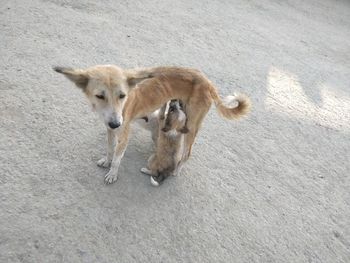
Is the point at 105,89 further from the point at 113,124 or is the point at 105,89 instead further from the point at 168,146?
the point at 168,146

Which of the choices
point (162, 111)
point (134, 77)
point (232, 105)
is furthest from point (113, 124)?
point (232, 105)

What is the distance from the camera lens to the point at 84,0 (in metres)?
5.89

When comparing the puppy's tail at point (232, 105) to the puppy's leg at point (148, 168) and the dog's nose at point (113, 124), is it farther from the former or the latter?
the dog's nose at point (113, 124)

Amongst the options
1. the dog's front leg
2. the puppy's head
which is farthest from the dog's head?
the puppy's head

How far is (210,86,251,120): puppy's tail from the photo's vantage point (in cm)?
347

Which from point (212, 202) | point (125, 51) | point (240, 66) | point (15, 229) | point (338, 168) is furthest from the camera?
point (240, 66)

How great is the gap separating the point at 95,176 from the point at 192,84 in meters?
1.22

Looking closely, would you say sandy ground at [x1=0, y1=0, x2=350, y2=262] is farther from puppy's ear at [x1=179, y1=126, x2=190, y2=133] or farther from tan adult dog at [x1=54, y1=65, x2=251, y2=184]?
puppy's ear at [x1=179, y1=126, x2=190, y2=133]

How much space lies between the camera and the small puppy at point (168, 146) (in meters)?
3.47

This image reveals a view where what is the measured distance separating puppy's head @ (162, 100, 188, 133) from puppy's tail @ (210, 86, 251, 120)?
0.34 m

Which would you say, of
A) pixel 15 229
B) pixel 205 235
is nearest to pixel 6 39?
pixel 15 229

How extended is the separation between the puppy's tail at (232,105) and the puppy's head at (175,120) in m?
0.34

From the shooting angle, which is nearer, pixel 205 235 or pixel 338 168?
pixel 205 235

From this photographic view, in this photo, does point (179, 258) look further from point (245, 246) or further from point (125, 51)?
point (125, 51)
